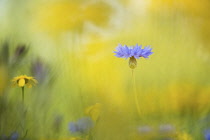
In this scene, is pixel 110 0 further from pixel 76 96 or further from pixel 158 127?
pixel 158 127

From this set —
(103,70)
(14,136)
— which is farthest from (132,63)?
(14,136)

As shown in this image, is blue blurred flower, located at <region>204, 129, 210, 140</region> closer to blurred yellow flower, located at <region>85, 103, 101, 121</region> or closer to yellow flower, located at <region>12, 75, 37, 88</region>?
blurred yellow flower, located at <region>85, 103, 101, 121</region>

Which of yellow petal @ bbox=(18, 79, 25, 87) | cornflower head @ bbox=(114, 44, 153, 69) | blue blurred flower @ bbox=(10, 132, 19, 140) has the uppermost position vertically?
cornflower head @ bbox=(114, 44, 153, 69)

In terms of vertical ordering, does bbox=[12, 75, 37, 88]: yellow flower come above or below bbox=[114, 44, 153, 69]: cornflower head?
below

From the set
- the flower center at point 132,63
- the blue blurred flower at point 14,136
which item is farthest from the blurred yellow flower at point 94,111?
the blue blurred flower at point 14,136

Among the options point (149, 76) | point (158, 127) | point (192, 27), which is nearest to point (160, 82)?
point (149, 76)

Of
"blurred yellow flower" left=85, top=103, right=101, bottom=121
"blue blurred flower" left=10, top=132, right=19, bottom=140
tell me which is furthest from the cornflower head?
"blue blurred flower" left=10, top=132, right=19, bottom=140

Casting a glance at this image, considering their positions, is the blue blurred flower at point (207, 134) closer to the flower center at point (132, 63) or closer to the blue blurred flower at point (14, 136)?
the flower center at point (132, 63)

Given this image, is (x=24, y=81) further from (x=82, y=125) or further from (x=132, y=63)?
(x=132, y=63)
